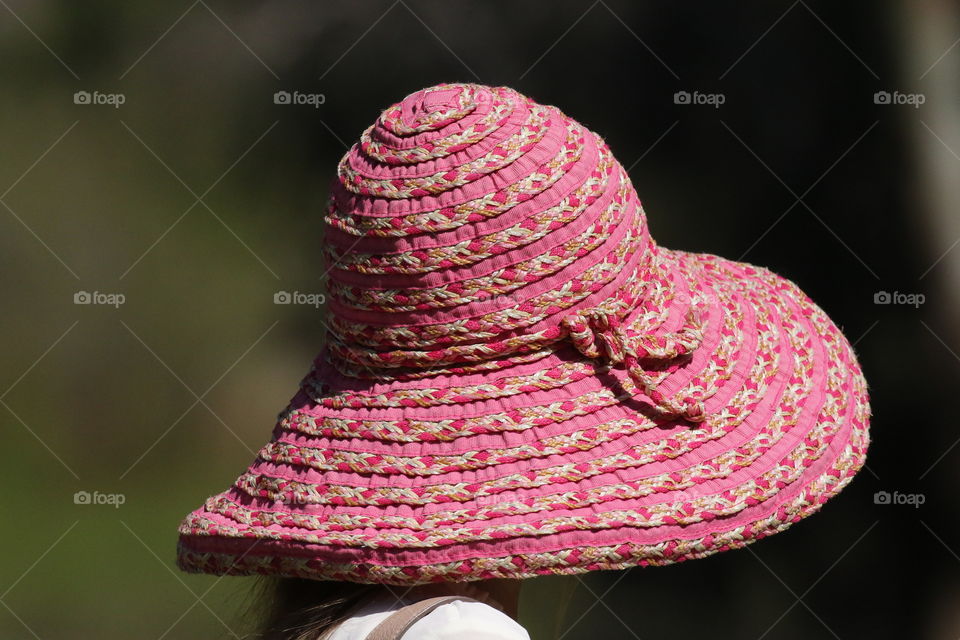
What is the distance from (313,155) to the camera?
3678 millimetres

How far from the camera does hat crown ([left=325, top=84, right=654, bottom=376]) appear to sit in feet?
3.81

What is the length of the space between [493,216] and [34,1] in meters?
3.44

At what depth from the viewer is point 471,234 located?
3.80ft

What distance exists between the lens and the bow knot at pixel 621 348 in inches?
46.7

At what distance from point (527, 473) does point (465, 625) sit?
20 centimetres

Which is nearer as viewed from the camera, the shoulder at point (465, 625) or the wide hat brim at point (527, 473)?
the shoulder at point (465, 625)

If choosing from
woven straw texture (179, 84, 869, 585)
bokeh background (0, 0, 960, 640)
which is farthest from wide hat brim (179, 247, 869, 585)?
bokeh background (0, 0, 960, 640)

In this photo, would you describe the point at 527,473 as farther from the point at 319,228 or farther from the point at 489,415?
the point at 319,228

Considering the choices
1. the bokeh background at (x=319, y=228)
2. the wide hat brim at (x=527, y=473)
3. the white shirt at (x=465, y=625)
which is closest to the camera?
the white shirt at (x=465, y=625)

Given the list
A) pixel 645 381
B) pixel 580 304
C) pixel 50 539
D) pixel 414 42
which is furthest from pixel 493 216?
pixel 50 539

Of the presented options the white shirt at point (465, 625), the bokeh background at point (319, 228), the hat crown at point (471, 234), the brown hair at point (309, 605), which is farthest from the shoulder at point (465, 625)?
the bokeh background at point (319, 228)

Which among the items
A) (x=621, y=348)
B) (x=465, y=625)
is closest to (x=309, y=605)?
(x=465, y=625)

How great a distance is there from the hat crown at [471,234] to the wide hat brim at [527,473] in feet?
0.18

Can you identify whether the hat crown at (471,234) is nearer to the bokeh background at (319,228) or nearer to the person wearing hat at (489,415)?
the person wearing hat at (489,415)
